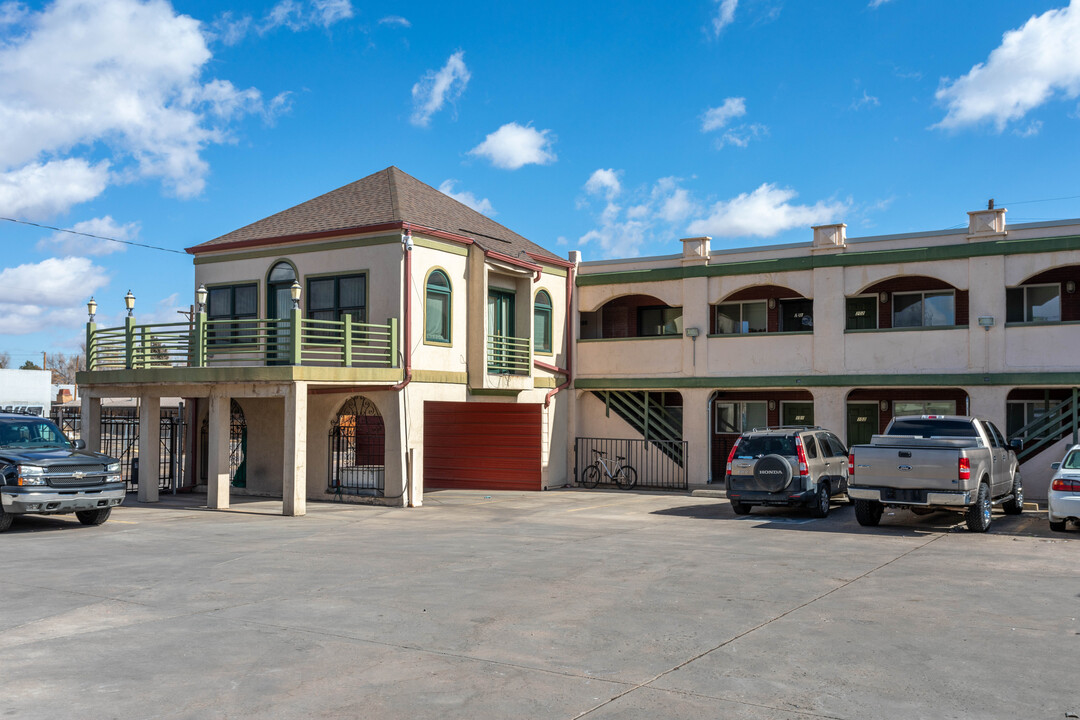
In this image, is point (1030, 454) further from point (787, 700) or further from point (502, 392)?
point (787, 700)

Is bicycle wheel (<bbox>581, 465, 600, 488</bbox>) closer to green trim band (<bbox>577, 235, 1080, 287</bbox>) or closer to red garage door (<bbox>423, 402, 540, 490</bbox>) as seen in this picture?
red garage door (<bbox>423, 402, 540, 490</bbox>)

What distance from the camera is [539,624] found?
9.20m

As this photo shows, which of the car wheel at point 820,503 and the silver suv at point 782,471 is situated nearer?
the silver suv at point 782,471

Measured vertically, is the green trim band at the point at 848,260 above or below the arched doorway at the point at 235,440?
above

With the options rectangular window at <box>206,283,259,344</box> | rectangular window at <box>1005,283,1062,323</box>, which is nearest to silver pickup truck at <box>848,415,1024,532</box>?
rectangular window at <box>1005,283,1062,323</box>

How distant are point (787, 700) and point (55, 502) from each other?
1378 cm

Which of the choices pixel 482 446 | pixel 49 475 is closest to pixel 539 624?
pixel 49 475

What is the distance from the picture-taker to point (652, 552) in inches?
555

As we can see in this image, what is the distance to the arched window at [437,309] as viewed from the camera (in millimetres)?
22047

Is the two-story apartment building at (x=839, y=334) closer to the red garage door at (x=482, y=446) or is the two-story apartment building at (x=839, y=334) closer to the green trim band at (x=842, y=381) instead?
the green trim band at (x=842, y=381)

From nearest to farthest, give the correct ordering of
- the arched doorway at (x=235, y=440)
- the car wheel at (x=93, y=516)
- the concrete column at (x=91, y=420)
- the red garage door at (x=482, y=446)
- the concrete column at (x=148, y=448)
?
1. the car wheel at (x=93, y=516)
2. the concrete column at (x=148, y=448)
3. the concrete column at (x=91, y=420)
4. the arched doorway at (x=235, y=440)
5. the red garage door at (x=482, y=446)

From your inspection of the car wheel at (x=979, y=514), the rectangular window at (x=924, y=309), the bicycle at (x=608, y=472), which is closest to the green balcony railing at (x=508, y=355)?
the bicycle at (x=608, y=472)

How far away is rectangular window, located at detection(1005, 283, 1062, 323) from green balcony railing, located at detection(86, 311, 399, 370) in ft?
50.9

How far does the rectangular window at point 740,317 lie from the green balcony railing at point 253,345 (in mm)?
10921
